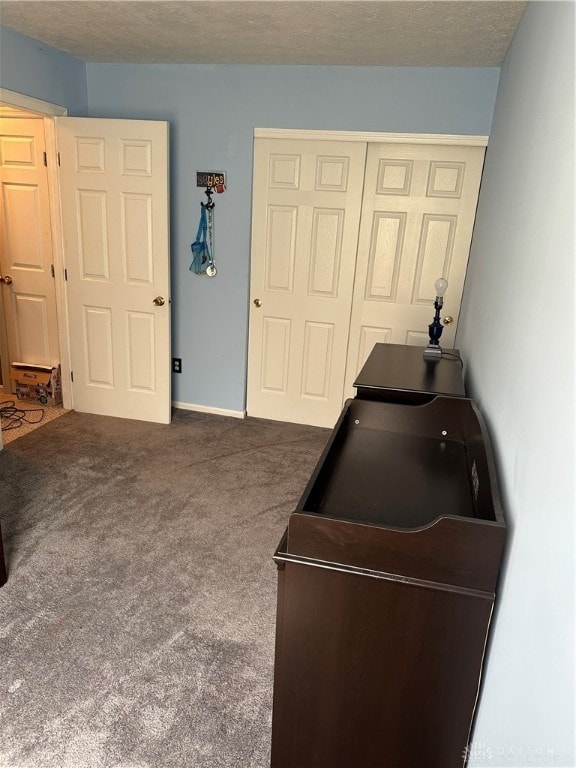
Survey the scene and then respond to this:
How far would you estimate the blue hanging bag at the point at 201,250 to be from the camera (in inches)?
141

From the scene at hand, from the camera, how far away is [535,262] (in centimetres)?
119

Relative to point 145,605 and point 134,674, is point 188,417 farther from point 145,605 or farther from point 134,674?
point 134,674

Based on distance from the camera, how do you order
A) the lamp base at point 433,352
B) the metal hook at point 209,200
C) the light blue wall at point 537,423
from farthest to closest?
1. the metal hook at point 209,200
2. the lamp base at point 433,352
3. the light blue wall at point 537,423

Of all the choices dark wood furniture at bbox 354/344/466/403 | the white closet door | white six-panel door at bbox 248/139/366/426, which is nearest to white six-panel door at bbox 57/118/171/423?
white six-panel door at bbox 248/139/366/426

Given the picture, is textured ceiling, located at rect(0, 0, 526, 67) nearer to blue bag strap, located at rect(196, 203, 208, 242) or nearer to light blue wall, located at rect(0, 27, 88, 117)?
light blue wall, located at rect(0, 27, 88, 117)

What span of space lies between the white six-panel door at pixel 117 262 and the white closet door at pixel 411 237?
4.37 ft

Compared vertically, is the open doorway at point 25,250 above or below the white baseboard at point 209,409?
above

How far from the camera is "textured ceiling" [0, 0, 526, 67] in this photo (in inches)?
88.0

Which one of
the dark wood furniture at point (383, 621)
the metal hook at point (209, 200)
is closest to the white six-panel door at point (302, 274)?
the metal hook at point (209, 200)

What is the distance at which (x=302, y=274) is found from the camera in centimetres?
360

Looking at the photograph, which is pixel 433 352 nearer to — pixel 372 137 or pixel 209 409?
pixel 372 137

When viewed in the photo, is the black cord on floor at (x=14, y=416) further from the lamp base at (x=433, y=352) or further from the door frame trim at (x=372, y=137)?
the lamp base at (x=433, y=352)

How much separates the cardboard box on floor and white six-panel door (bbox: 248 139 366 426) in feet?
4.83

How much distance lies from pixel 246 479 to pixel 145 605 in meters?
1.13
